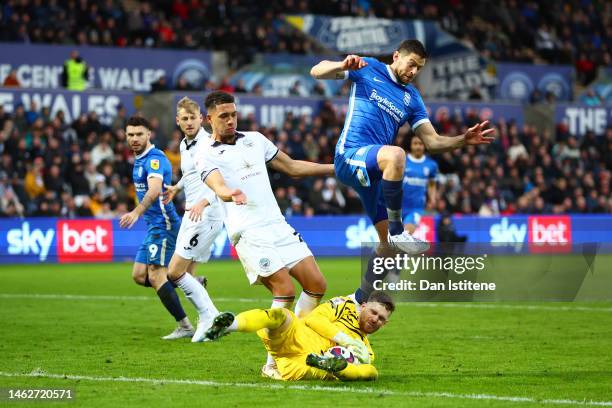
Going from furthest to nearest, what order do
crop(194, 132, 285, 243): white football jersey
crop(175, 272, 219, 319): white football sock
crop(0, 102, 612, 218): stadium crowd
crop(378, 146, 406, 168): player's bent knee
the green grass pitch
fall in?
crop(0, 102, 612, 218): stadium crowd
crop(175, 272, 219, 319): white football sock
crop(378, 146, 406, 168): player's bent knee
crop(194, 132, 285, 243): white football jersey
the green grass pitch

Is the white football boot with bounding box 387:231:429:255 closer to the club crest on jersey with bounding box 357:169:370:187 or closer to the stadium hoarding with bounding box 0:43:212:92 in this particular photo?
the club crest on jersey with bounding box 357:169:370:187

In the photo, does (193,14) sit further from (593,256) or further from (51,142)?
(593,256)

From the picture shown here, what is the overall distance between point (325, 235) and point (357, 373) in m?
18.4

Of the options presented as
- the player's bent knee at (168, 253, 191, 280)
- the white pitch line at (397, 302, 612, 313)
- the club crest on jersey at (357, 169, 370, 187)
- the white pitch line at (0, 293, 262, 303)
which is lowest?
the white pitch line at (0, 293, 262, 303)

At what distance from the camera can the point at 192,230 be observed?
12711 mm

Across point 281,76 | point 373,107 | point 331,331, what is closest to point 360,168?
point 373,107

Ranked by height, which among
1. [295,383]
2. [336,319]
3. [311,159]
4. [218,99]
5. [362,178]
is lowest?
[311,159]

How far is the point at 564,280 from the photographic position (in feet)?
64.8

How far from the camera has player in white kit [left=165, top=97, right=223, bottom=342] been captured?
12414 mm

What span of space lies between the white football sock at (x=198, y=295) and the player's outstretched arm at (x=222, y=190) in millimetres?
3233

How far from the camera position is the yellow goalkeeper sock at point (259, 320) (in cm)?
851

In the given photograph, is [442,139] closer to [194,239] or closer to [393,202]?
[393,202]

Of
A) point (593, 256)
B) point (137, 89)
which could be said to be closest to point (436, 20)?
point (137, 89)

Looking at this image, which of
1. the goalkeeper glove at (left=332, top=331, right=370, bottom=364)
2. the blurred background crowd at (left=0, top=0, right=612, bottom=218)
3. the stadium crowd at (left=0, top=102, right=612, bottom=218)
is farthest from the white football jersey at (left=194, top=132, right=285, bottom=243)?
the stadium crowd at (left=0, top=102, right=612, bottom=218)
